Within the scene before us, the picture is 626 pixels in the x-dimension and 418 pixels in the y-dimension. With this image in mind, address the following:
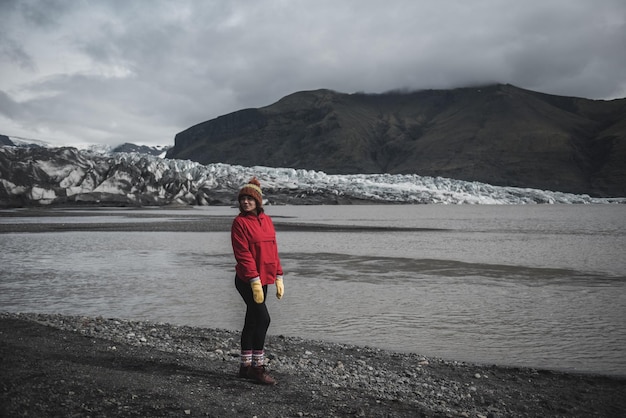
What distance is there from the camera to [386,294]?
650 inches

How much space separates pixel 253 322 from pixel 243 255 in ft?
3.18

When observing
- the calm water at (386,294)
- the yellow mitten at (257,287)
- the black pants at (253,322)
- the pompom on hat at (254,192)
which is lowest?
the calm water at (386,294)

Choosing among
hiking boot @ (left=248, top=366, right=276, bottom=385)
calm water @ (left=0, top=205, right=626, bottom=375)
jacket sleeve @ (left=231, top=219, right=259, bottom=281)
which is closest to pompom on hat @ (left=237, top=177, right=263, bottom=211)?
jacket sleeve @ (left=231, top=219, right=259, bottom=281)

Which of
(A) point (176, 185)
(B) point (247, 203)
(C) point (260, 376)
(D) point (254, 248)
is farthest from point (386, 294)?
(A) point (176, 185)

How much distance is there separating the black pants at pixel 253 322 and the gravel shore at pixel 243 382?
1.70 ft

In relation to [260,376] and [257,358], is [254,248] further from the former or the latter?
[260,376]

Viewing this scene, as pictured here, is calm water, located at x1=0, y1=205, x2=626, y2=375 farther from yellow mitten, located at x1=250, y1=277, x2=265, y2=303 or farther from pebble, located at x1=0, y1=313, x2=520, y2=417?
A: yellow mitten, located at x1=250, y1=277, x2=265, y2=303

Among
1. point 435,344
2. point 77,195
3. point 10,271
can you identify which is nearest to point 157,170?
point 77,195

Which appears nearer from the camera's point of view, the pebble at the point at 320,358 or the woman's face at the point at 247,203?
the woman's face at the point at 247,203

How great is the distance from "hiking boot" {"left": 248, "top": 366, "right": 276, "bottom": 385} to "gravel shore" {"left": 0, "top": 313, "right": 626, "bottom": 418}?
0.14m

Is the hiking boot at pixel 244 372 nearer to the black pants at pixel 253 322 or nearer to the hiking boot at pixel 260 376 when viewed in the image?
the hiking boot at pixel 260 376

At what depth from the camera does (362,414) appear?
6.02 meters

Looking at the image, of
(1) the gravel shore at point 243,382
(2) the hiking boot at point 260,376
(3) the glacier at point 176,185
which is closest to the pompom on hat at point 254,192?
(2) the hiking boot at point 260,376

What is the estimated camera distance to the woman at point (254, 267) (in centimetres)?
690
